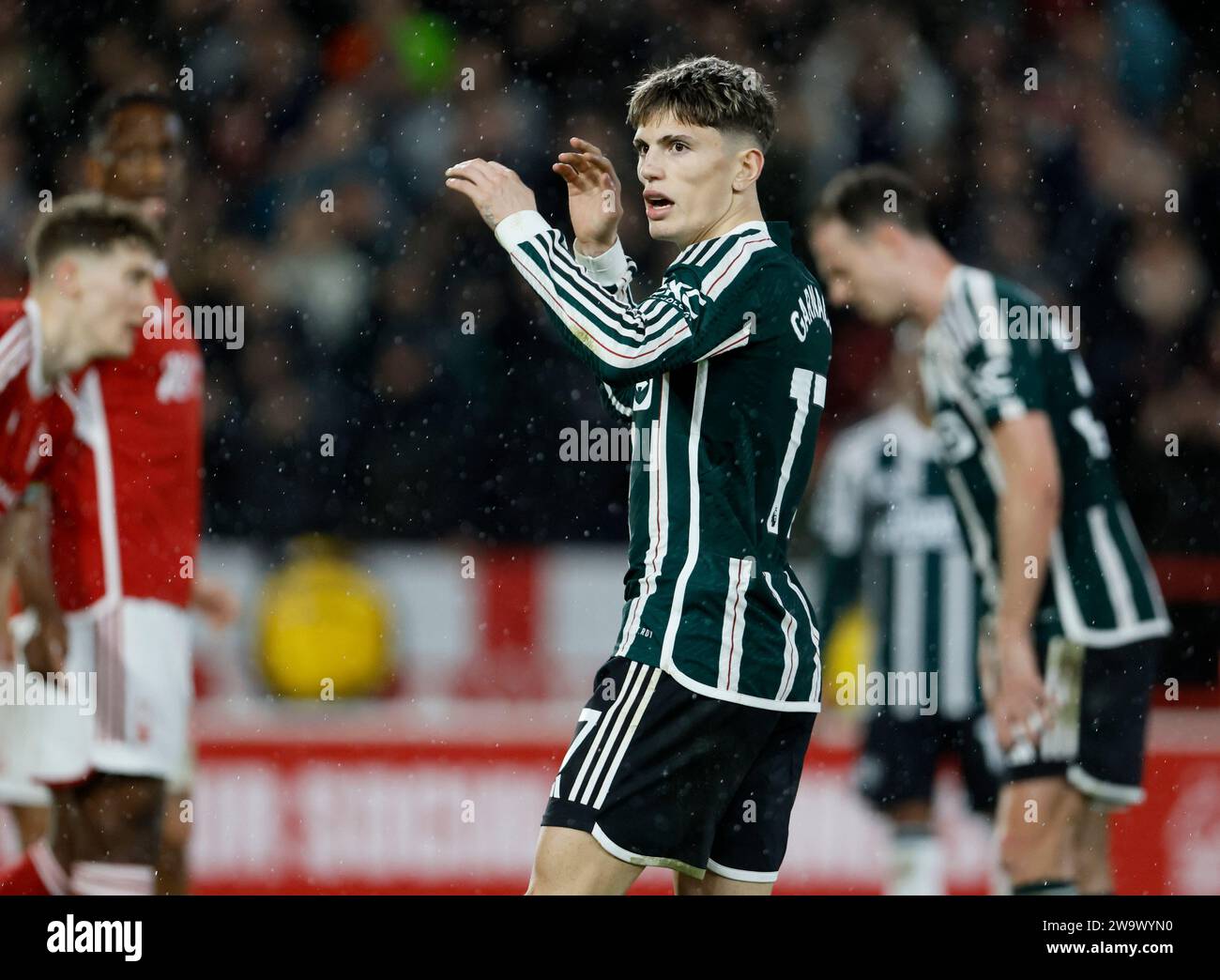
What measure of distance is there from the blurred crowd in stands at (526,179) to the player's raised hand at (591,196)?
2.71 meters

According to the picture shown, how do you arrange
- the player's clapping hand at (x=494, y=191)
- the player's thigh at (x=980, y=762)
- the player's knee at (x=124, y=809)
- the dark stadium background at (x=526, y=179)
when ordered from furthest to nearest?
1. the dark stadium background at (x=526, y=179)
2. the player's thigh at (x=980, y=762)
3. the player's knee at (x=124, y=809)
4. the player's clapping hand at (x=494, y=191)

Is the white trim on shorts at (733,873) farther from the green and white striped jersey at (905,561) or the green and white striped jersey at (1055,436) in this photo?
the green and white striped jersey at (905,561)

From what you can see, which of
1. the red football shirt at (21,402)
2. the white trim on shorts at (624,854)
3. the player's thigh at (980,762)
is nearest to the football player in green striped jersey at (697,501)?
the white trim on shorts at (624,854)


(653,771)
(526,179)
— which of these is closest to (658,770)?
(653,771)

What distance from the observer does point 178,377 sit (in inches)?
171

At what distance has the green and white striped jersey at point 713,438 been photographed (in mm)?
2740

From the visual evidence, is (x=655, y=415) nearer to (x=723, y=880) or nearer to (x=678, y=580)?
(x=678, y=580)

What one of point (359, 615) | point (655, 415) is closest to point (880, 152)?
point (359, 615)

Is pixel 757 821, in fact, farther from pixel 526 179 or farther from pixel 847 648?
pixel 526 179

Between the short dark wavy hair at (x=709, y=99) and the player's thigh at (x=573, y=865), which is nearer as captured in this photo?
the player's thigh at (x=573, y=865)

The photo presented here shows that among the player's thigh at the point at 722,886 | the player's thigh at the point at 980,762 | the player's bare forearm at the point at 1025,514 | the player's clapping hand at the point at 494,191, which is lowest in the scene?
the player's thigh at the point at 980,762

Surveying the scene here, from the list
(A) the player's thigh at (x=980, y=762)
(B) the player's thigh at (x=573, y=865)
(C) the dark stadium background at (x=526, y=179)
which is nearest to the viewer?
(B) the player's thigh at (x=573, y=865)

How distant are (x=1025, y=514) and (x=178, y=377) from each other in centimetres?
208

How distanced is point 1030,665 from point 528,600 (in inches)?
69.5
